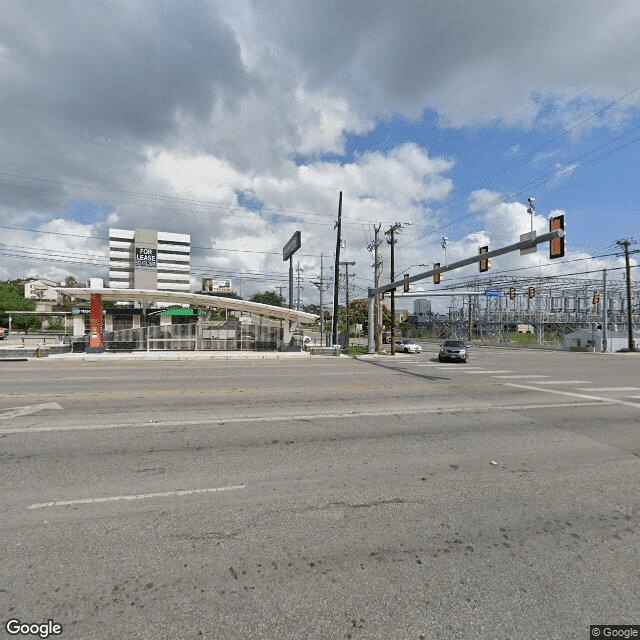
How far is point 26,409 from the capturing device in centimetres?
783

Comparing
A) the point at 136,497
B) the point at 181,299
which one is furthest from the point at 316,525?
the point at 181,299

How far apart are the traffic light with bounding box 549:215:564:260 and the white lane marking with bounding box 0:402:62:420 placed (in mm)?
14727

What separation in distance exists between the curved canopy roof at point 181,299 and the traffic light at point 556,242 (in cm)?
1840

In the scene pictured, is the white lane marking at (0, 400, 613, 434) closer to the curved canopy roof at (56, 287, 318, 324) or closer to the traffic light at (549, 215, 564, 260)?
the traffic light at (549, 215, 564, 260)

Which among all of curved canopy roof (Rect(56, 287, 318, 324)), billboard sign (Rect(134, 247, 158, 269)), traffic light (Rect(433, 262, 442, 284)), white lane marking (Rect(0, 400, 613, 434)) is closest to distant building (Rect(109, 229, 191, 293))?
billboard sign (Rect(134, 247, 158, 269))

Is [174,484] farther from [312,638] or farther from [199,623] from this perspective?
[312,638]

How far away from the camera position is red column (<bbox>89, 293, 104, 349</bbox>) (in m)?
23.8

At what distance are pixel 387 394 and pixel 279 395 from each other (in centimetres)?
303

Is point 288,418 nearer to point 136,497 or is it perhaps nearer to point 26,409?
point 136,497

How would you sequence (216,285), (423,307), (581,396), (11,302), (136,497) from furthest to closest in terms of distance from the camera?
(216,285) < (423,307) < (11,302) < (581,396) < (136,497)

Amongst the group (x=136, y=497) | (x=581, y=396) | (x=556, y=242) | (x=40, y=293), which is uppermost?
(x=40, y=293)

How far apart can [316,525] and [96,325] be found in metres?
25.4

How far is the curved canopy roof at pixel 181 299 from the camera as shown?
86.4 feet

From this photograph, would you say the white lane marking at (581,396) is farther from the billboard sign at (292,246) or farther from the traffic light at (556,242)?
the billboard sign at (292,246)
